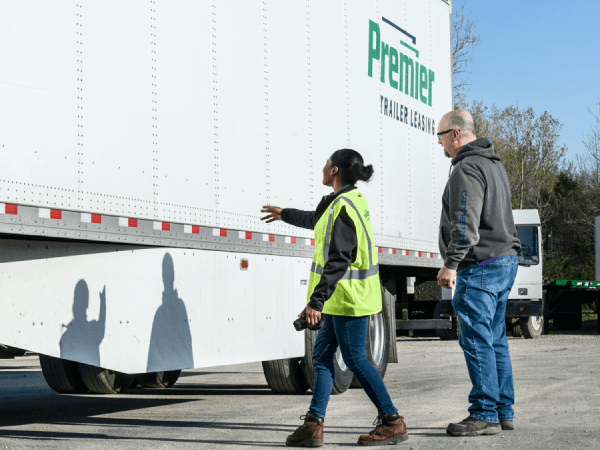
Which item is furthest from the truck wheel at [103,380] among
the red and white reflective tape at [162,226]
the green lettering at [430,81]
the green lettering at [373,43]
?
the green lettering at [430,81]

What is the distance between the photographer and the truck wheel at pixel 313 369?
828 cm

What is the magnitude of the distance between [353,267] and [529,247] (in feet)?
54.2

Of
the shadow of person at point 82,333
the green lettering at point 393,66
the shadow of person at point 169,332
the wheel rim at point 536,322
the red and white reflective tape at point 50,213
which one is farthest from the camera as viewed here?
the wheel rim at point 536,322

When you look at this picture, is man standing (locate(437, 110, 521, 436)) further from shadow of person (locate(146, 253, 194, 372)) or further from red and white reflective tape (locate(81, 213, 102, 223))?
red and white reflective tape (locate(81, 213, 102, 223))

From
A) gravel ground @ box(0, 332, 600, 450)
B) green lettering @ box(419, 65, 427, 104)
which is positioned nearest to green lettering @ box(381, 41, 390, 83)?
green lettering @ box(419, 65, 427, 104)

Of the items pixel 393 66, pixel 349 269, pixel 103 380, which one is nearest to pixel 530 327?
pixel 393 66

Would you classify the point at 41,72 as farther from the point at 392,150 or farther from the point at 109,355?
the point at 392,150

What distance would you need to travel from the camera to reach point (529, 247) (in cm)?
2105

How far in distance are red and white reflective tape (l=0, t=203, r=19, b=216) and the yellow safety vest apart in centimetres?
182

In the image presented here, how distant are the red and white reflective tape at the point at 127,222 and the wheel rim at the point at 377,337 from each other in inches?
169

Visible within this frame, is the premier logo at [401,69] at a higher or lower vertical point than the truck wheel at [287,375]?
higher

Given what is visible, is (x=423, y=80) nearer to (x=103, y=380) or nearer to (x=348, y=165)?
(x=103, y=380)

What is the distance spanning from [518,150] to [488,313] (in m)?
43.9

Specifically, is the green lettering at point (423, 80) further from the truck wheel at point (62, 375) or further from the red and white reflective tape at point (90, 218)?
the red and white reflective tape at point (90, 218)
